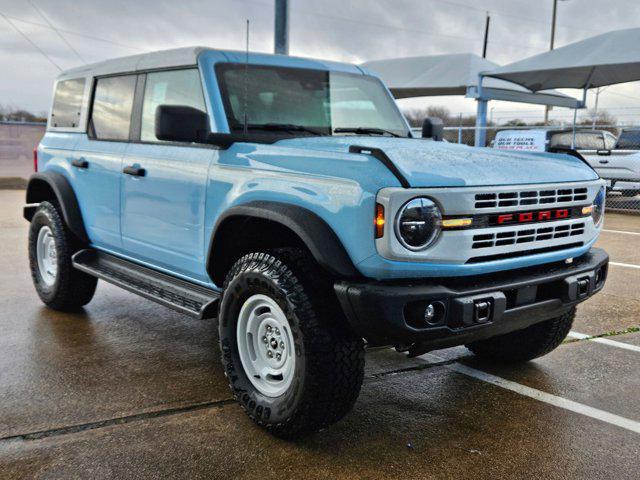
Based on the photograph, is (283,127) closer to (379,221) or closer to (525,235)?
(379,221)

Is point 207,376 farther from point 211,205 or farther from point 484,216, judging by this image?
point 484,216

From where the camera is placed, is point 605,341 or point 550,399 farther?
point 605,341

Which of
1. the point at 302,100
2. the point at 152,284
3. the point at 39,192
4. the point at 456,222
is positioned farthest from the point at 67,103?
the point at 456,222

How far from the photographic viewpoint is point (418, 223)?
102 inches

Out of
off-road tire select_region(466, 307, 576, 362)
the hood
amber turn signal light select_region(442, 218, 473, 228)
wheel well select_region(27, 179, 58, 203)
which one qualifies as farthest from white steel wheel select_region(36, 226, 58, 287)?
amber turn signal light select_region(442, 218, 473, 228)

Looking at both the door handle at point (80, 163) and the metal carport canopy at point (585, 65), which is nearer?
the door handle at point (80, 163)

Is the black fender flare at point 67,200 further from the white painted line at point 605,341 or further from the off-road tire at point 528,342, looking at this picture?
the white painted line at point 605,341

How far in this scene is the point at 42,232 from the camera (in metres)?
5.32

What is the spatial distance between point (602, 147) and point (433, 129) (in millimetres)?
11187

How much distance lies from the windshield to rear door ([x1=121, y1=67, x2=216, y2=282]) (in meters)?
0.23

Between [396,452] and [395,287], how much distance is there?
85 centimetres

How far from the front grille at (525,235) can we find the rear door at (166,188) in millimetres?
1573

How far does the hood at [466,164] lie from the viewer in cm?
268

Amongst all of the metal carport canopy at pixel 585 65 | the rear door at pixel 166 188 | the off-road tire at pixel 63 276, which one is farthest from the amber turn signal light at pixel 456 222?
the metal carport canopy at pixel 585 65
